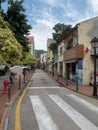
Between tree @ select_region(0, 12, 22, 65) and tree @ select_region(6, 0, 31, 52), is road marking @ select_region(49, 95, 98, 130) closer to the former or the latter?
tree @ select_region(0, 12, 22, 65)

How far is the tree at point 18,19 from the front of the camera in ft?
109

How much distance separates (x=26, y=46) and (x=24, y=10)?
4.20m

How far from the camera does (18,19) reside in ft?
111

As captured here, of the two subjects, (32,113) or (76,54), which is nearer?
(32,113)

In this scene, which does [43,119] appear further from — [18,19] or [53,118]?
[18,19]

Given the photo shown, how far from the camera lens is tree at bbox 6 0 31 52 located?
1312 inches

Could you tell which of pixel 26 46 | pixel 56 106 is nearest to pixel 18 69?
pixel 26 46

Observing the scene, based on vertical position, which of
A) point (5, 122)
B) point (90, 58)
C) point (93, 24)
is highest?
point (93, 24)

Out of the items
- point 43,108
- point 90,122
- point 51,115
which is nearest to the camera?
point 90,122

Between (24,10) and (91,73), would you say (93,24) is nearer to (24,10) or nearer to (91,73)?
(91,73)

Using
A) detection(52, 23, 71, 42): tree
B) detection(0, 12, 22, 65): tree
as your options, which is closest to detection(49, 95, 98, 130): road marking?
detection(0, 12, 22, 65): tree

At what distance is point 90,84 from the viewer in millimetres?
31484

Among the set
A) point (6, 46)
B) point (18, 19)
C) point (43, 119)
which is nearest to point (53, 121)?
point (43, 119)

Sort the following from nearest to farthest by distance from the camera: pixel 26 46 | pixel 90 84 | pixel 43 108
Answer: pixel 43 108, pixel 90 84, pixel 26 46
